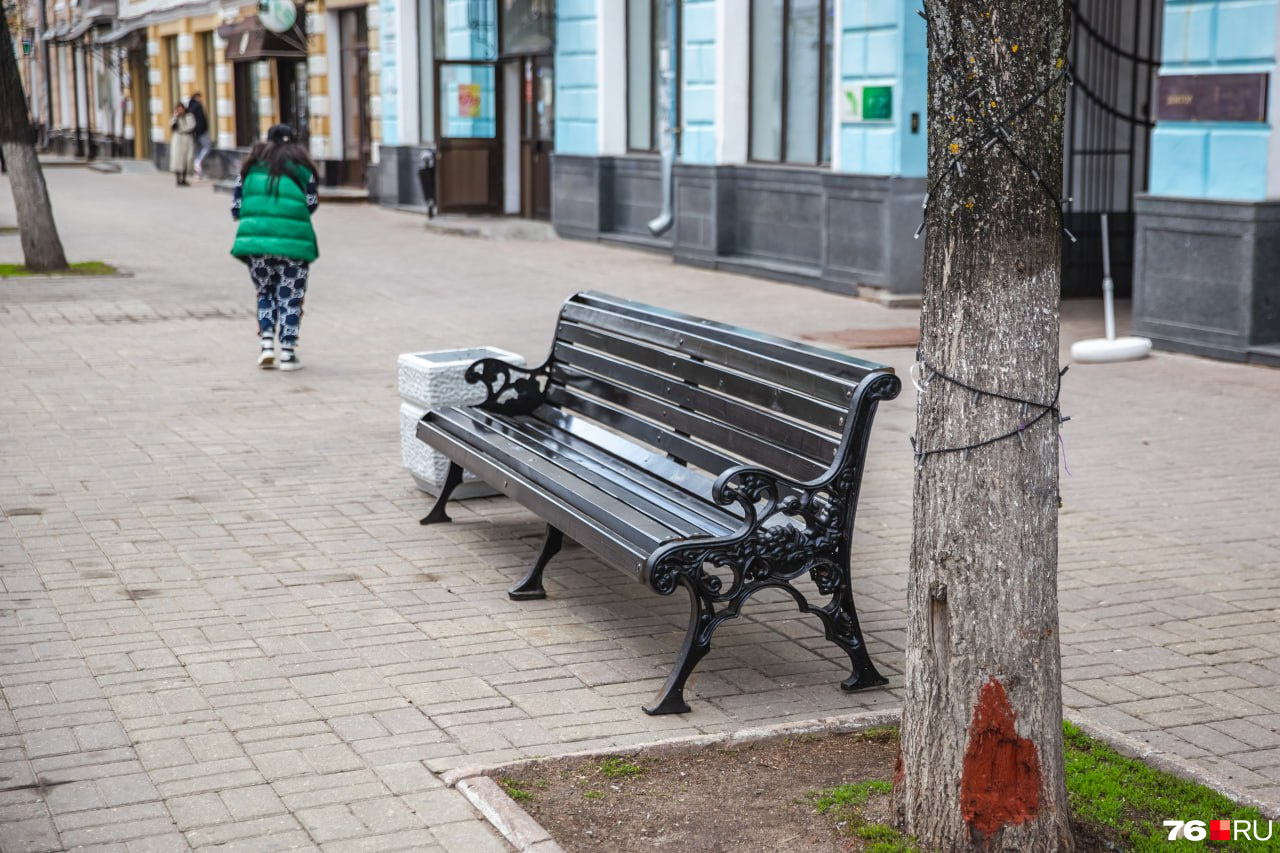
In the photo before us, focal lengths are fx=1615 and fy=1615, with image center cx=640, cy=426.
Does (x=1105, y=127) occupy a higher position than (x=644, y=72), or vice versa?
(x=644, y=72)

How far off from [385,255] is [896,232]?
7021 mm

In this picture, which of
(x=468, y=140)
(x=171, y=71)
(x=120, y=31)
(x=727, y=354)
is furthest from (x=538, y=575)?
(x=120, y=31)

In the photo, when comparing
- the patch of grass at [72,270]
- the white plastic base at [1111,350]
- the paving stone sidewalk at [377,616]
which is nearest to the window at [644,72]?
the patch of grass at [72,270]

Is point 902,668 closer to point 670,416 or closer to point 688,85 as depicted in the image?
point 670,416

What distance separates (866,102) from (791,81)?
80.0 inches

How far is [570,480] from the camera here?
18.4 feet

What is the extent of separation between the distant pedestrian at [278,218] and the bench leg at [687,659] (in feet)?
20.7

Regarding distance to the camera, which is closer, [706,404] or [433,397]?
[706,404]

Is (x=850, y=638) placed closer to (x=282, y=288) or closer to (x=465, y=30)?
(x=282, y=288)

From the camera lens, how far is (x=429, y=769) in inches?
167

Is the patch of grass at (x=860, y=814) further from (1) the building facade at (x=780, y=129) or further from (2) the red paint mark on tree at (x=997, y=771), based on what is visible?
(1) the building facade at (x=780, y=129)

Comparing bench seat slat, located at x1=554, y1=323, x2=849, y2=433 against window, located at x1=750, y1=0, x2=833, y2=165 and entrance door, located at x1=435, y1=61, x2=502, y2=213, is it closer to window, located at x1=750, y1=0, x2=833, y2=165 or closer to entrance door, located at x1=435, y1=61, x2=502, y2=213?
window, located at x1=750, y1=0, x2=833, y2=165

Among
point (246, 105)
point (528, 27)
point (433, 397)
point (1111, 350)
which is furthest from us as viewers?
point (246, 105)

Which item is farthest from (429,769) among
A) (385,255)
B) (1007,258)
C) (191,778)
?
(385,255)
